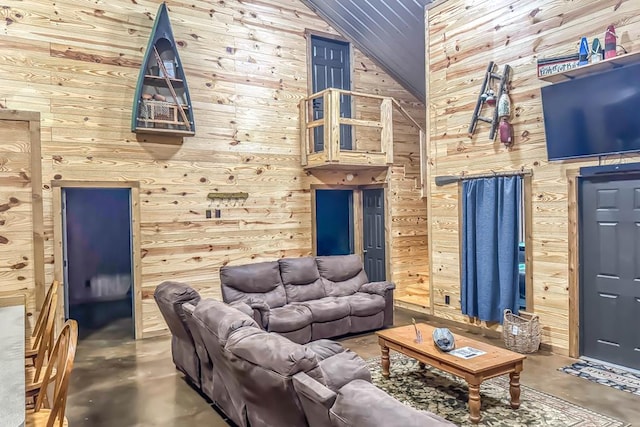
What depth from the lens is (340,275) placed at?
19.4ft

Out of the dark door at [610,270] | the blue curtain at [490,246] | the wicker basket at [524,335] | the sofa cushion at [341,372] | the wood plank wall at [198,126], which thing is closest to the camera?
the sofa cushion at [341,372]

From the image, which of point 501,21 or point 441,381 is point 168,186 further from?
point 501,21

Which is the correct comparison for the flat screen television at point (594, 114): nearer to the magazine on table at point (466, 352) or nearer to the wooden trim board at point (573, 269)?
the wooden trim board at point (573, 269)

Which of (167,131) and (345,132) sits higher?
(345,132)

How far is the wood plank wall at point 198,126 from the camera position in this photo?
525 cm

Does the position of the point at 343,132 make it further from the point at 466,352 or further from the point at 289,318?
the point at 466,352

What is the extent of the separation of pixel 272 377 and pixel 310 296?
3.34 meters

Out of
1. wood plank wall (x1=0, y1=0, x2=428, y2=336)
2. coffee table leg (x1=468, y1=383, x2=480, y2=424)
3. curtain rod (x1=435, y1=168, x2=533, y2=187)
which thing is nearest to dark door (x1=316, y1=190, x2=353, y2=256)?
wood plank wall (x1=0, y1=0, x2=428, y2=336)

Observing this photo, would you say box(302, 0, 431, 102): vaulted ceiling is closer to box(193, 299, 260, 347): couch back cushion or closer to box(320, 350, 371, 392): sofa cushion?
box(193, 299, 260, 347): couch back cushion

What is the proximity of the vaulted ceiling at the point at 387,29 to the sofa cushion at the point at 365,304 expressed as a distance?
3.90 meters

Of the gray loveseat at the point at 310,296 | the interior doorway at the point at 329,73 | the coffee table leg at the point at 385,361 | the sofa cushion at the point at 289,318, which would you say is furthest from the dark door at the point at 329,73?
the coffee table leg at the point at 385,361

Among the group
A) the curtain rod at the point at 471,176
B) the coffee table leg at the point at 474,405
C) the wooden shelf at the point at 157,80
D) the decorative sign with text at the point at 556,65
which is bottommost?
the coffee table leg at the point at 474,405

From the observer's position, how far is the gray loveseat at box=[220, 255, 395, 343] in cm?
500

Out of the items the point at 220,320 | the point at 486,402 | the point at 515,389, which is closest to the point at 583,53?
the point at 515,389
